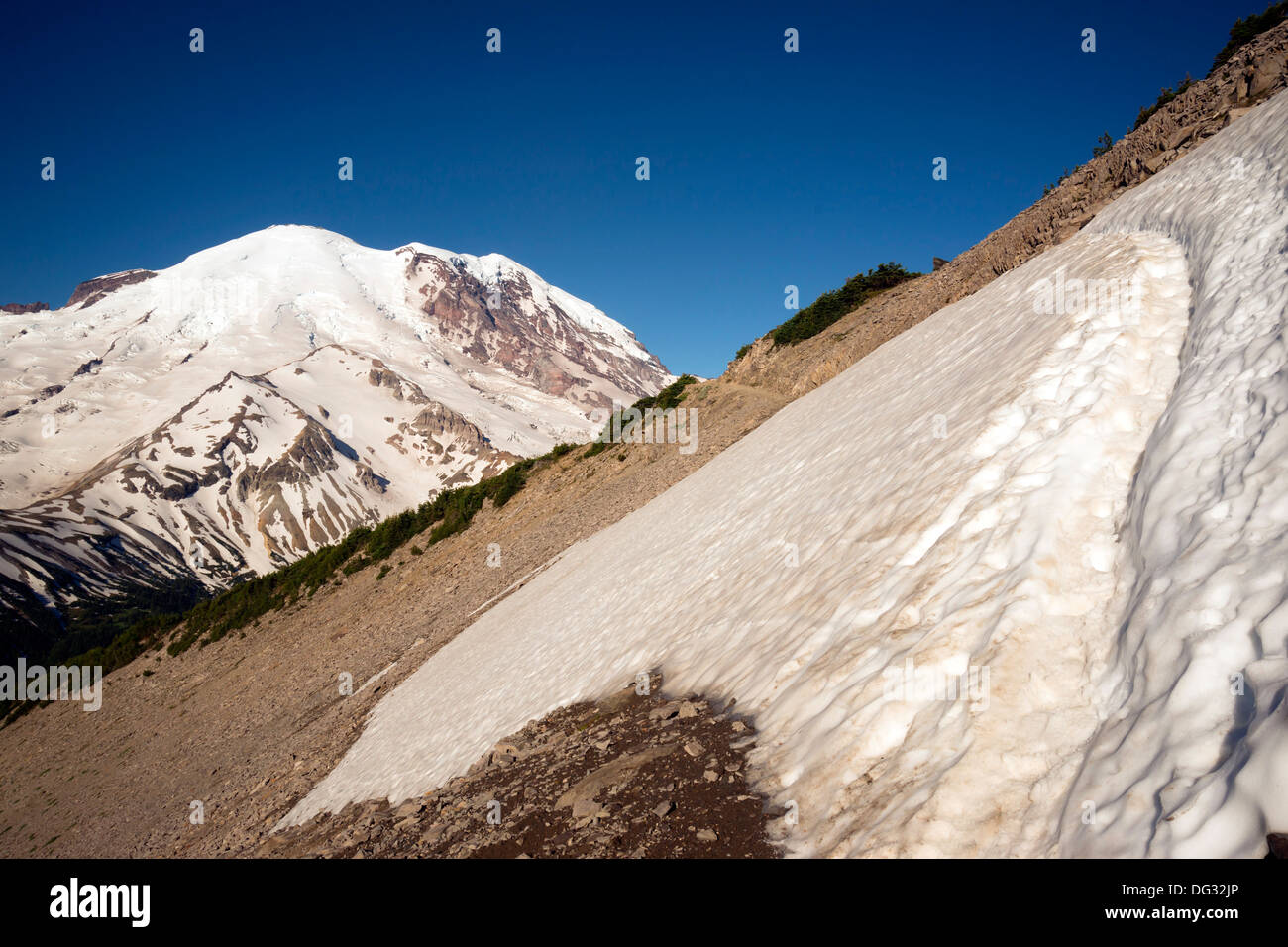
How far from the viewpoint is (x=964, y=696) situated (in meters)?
3.98

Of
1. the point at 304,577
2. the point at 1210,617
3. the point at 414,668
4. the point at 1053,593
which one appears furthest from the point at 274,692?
the point at 1210,617

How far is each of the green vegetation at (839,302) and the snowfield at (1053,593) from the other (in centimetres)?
1874

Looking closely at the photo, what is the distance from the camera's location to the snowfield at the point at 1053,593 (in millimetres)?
3023

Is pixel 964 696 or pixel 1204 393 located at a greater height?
pixel 1204 393

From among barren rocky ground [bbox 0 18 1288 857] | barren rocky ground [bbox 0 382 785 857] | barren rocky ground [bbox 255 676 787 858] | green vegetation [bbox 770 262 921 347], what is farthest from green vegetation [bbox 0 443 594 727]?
barren rocky ground [bbox 255 676 787 858]

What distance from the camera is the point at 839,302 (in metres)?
29.5

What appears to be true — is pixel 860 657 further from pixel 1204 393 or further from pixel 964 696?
pixel 1204 393

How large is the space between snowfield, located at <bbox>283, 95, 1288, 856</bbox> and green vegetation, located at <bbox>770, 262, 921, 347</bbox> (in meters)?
18.7

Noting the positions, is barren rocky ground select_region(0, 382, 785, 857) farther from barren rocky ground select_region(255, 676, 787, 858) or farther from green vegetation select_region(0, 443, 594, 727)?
barren rocky ground select_region(255, 676, 787, 858)

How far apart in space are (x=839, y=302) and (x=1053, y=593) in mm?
27475

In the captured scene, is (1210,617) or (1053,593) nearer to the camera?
(1210,617)

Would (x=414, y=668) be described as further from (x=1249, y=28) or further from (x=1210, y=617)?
(x=1249, y=28)
